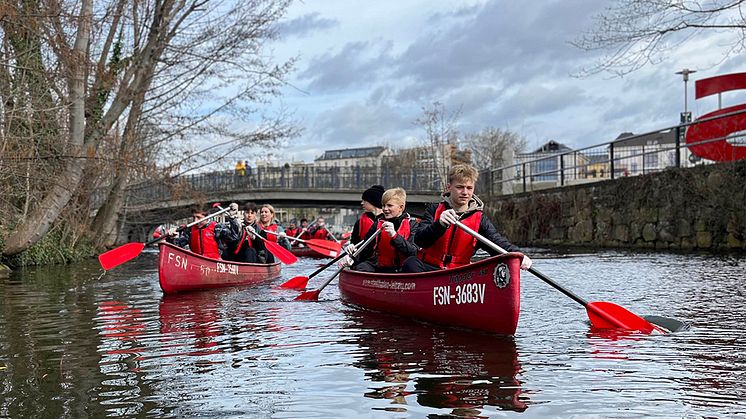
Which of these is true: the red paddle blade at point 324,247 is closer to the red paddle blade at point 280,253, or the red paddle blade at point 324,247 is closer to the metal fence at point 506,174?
the red paddle blade at point 280,253

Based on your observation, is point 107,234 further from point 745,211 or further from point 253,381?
point 253,381

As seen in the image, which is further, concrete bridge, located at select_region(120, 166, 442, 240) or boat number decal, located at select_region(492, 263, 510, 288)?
concrete bridge, located at select_region(120, 166, 442, 240)

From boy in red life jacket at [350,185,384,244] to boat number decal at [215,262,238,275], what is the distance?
2832 millimetres

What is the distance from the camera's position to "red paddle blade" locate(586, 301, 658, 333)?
24.7 feet

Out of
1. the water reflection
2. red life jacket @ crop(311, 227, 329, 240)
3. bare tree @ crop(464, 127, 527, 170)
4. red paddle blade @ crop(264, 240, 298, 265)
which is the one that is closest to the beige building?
bare tree @ crop(464, 127, 527, 170)

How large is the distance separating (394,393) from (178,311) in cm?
555

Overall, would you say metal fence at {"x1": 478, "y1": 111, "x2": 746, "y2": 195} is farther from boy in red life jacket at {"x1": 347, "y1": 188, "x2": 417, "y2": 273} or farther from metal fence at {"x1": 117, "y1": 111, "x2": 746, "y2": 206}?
boy in red life jacket at {"x1": 347, "y1": 188, "x2": 417, "y2": 273}

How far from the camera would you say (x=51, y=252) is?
2112 centimetres

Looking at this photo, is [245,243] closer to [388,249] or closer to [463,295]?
[388,249]

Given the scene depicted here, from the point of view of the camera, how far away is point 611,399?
16.0 feet

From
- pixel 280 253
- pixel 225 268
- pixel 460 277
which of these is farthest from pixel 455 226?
pixel 280 253

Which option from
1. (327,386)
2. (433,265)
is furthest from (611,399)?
(433,265)

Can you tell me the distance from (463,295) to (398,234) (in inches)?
76.9

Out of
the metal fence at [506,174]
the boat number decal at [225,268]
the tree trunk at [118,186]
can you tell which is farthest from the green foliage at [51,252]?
the boat number decal at [225,268]
